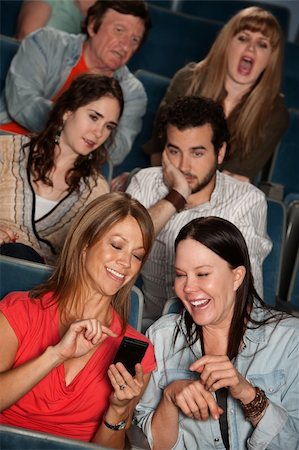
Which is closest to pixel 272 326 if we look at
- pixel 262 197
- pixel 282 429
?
pixel 282 429

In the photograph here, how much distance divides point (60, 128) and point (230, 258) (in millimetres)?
623

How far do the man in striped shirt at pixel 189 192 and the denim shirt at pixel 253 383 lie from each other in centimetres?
38

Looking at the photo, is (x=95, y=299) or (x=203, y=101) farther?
(x=203, y=101)

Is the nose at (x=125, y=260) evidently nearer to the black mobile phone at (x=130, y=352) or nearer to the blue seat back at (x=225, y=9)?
the black mobile phone at (x=130, y=352)

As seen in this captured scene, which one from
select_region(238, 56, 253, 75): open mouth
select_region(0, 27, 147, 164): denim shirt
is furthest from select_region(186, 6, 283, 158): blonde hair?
select_region(0, 27, 147, 164): denim shirt

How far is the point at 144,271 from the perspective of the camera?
1.88m

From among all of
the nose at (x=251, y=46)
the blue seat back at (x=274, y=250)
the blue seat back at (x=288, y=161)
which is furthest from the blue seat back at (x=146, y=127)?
the blue seat back at (x=274, y=250)

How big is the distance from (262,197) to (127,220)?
535mm

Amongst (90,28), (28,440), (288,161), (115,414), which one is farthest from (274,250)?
(28,440)

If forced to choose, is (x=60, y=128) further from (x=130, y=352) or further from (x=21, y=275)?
(x=130, y=352)

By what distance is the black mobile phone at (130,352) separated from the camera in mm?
1274

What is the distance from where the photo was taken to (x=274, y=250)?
1.90 metres

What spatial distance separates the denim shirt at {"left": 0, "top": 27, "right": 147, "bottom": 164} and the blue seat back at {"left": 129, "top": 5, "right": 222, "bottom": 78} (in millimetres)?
404

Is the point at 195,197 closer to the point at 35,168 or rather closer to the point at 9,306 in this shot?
the point at 35,168
